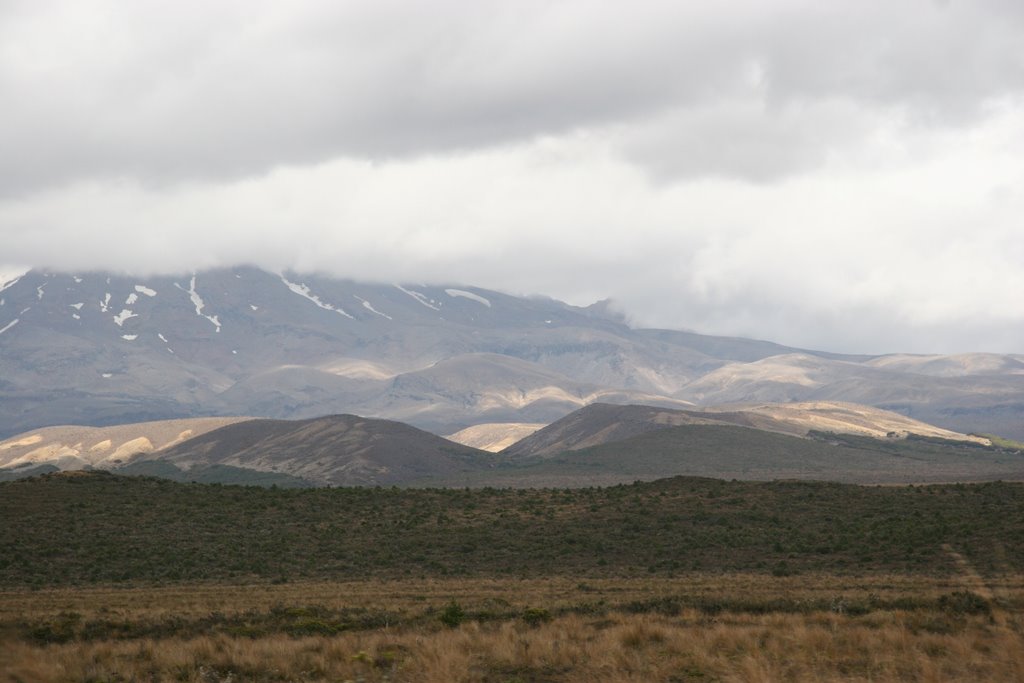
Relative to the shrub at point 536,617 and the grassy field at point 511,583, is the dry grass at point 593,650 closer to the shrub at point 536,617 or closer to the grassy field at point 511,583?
the grassy field at point 511,583

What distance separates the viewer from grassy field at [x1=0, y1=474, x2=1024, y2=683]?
19.9 meters

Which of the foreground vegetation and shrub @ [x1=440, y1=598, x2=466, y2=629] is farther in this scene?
the foreground vegetation

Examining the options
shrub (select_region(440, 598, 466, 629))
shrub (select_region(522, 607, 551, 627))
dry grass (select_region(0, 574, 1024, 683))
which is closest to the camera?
dry grass (select_region(0, 574, 1024, 683))

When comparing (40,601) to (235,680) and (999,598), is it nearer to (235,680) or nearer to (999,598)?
(235,680)

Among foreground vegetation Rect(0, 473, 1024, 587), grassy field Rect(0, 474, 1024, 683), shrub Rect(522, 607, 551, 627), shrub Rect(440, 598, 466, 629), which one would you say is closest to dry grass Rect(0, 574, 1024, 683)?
grassy field Rect(0, 474, 1024, 683)

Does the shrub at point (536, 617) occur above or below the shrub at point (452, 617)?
above

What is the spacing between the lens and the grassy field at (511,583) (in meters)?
19.9

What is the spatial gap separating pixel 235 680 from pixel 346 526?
136 feet

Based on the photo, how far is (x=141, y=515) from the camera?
2418 inches

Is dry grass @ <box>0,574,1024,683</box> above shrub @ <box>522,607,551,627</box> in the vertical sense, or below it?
above

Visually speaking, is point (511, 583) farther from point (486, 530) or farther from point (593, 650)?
point (593, 650)

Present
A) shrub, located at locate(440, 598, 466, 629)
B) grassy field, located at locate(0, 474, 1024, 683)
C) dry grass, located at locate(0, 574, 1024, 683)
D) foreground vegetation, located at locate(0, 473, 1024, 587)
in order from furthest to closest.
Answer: foreground vegetation, located at locate(0, 473, 1024, 587), shrub, located at locate(440, 598, 466, 629), grassy field, located at locate(0, 474, 1024, 683), dry grass, located at locate(0, 574, 1024, 683)

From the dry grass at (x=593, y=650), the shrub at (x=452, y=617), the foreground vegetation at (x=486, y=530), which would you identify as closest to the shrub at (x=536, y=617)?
the dry grass at (x=593, y=650)

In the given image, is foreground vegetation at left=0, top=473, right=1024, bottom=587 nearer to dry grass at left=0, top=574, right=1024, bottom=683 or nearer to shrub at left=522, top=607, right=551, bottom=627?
dry grass at left=0, top=574, right=1024, bottom=683
